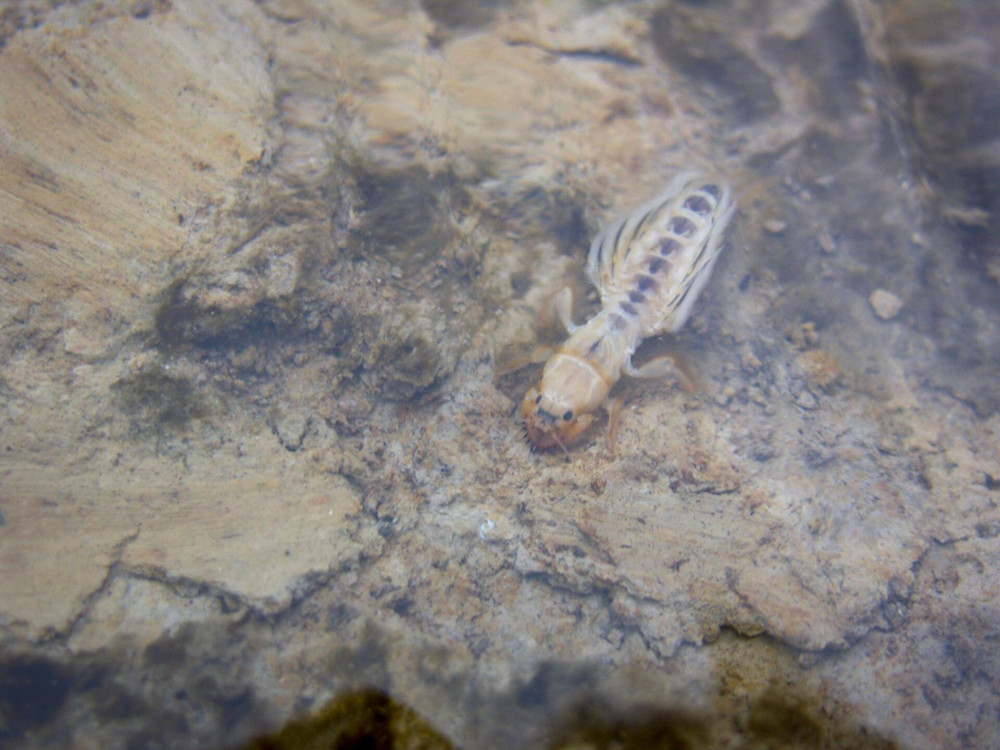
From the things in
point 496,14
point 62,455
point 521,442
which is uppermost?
point 496,14

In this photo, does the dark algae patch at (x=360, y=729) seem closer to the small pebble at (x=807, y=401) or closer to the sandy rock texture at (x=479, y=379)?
the sandy rock texture at (x=479, y=379)

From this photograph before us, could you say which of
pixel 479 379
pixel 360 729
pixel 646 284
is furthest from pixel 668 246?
pixel 360 729

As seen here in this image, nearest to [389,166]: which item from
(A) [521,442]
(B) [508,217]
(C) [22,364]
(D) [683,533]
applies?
(B) [508,217]

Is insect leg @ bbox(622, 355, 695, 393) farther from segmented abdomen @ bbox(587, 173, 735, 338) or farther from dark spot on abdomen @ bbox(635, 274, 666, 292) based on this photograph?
dark spot on abdomen @ bbox(635, 274, 666, 292)

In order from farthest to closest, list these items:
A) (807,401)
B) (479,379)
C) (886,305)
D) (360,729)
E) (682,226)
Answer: (886,305), (682,226), (807,401), (479,379), (360,729)

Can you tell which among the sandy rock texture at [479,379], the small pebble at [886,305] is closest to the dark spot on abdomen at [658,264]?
the sandy rock texture at [479,379]

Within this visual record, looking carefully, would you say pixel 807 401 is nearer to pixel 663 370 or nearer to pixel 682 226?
pixel 663 370

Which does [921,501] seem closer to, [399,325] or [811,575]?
[811,575]

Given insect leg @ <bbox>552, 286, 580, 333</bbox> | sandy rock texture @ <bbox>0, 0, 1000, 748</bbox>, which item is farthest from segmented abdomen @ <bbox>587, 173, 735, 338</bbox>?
insect leg @ <bbox>552, 286, 580, 333</bbox>
